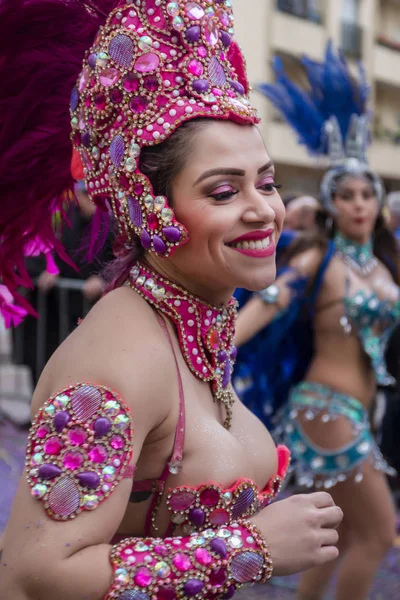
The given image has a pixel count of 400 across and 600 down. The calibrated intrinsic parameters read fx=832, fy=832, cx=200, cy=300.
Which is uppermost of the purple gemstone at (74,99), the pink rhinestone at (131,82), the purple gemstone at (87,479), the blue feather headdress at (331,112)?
the pink rhinestone at (131,82)

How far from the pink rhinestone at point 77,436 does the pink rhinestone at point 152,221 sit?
1.50 feet

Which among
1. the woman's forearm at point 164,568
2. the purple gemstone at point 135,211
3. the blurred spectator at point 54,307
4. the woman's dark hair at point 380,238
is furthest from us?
the blurred spectator at point 54,307

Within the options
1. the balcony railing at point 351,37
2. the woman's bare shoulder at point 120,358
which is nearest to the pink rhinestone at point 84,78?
the woman's bare shoulder at point 120,358

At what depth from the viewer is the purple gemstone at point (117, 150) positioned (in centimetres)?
169

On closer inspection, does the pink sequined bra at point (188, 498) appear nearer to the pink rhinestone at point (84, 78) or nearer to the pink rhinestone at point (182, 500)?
the pink rhinestone at point (182, 500)

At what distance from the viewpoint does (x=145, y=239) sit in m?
1.69

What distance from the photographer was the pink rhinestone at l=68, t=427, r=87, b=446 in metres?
1.43

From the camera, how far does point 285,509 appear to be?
1.62 meters

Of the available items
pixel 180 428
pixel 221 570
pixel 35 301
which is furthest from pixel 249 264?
pixel 35 301

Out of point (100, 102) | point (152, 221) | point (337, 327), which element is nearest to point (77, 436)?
point (152, 221)

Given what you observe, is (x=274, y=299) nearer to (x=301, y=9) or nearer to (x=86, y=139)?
(x=86, y=139)

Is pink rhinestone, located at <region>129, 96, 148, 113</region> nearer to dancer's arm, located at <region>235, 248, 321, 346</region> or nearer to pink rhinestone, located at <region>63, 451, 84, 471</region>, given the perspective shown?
pink rhinestone, located at <region>63, 451, 84, 471</region>

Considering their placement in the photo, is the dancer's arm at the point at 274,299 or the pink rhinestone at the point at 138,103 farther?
the dancer's arm at the point at 274,299

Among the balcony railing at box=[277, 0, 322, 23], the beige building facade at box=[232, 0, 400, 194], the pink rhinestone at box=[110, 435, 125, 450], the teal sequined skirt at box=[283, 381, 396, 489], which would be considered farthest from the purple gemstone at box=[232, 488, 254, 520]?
the balcony railing at box=[277, 0, 322, 23]
